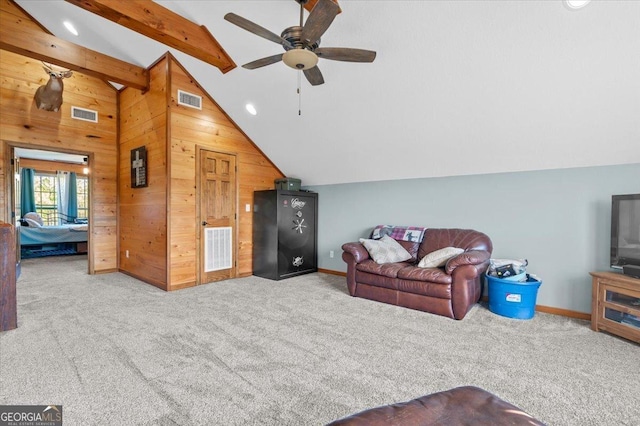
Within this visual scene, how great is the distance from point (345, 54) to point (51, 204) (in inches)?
436

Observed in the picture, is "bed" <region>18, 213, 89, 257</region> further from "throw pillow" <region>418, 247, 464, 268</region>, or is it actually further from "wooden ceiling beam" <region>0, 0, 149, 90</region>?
"throw pillow" <region>418, 247, 464, 268</region>

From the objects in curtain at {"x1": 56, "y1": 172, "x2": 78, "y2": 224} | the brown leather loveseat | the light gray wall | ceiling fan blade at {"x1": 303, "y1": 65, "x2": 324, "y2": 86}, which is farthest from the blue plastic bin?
curtain at {"x1": 56, "y1": 172, "x2": 78, "y2": 224}

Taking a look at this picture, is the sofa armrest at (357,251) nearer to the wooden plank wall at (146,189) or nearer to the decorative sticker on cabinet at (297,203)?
the decorative sticker on cabinet at (297,203)

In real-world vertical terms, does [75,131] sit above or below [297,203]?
above

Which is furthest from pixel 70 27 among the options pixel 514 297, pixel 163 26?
pixel 514 297

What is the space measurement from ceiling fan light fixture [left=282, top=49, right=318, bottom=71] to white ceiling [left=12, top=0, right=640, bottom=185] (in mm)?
725

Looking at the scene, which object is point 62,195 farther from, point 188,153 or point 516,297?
point 516,297

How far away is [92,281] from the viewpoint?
4.44 m

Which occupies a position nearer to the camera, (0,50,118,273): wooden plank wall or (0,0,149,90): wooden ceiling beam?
(0,0,149,90): wooden ceiling beam

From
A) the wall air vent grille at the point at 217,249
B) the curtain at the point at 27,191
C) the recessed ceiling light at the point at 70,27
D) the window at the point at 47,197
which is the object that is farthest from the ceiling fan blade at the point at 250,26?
the curtain at the point at 27,191

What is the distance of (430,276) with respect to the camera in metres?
3.10

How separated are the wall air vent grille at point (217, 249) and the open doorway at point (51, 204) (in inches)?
153

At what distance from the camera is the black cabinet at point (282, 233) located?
184 inches

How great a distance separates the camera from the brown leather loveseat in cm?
296
